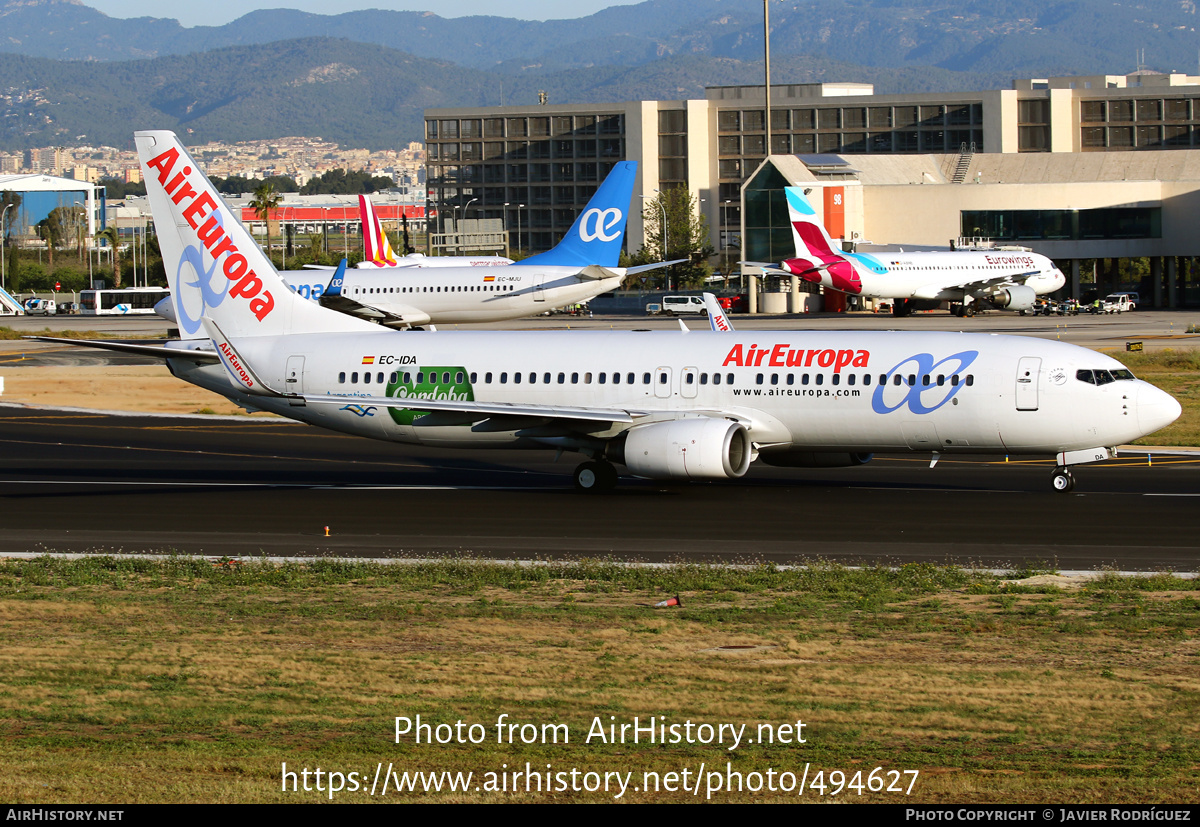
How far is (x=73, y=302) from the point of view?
157000 millimetres

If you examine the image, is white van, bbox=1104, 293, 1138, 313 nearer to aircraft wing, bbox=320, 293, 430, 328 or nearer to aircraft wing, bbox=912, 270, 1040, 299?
aircraft wing, bbox=912, 270, 1040, 299

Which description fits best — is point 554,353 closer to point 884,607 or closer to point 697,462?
point 697,462

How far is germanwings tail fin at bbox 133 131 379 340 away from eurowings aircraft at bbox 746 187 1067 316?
71047mm

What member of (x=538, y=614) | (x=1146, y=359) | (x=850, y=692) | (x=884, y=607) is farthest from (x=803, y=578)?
(x=1146, y=359)

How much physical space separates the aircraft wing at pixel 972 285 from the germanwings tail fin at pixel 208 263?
75.4m

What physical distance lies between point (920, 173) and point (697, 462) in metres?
112

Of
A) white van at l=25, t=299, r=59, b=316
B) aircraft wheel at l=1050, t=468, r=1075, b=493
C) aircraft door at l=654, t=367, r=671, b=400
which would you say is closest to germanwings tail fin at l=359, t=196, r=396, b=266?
aircraft door at l=654, t=367, r=671, b=400

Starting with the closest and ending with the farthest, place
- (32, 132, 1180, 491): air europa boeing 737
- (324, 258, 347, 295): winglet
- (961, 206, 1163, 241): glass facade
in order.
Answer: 1. (32, 132, 1180, 491): air europa boeing 737
2. (324, 258, 347, 295): winglet
3. (961, 206, 1163, 241): glass facade

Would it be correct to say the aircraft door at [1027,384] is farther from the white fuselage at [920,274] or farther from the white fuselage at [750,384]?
the white fuselage at [920,274]

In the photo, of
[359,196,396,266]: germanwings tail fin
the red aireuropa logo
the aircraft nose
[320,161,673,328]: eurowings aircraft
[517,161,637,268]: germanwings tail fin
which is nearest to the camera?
the aircraft nose

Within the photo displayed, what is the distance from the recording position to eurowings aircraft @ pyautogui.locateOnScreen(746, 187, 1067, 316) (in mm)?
102438

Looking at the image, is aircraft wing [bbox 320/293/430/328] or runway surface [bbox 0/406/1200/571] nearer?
runway surface [bbox 0/406/1200/571]

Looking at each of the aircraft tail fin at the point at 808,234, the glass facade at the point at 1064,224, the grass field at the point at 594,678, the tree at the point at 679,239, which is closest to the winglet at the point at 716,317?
the grass field at the point at 594,678

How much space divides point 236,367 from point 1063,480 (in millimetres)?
20180
